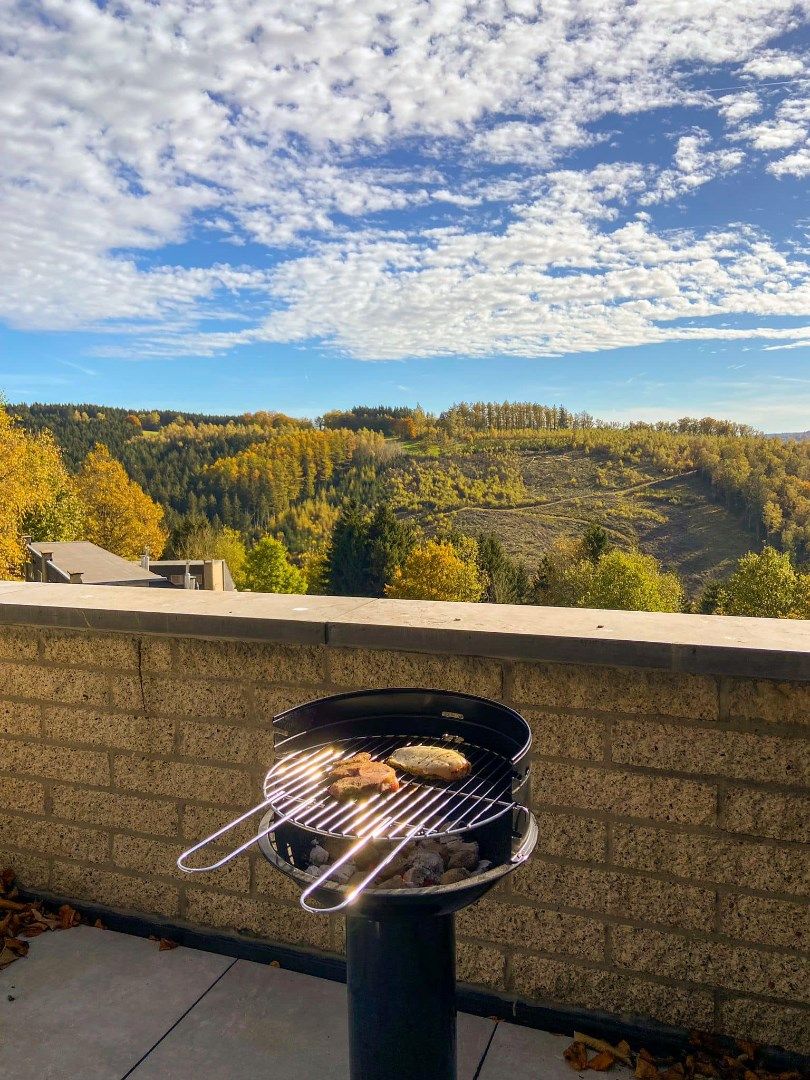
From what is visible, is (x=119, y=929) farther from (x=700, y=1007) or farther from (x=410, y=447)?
(x=410, y=447)

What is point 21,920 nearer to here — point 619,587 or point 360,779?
point 360,779

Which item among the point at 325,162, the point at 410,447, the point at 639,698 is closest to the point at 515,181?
the point at 325,162

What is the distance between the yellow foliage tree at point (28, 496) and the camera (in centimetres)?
3453

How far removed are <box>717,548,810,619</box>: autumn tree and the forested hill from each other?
27089 millimetres

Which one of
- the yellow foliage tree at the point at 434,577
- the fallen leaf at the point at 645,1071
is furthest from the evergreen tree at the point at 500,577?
the fallen leaf at the point at 645,1071

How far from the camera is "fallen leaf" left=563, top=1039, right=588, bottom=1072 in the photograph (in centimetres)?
201

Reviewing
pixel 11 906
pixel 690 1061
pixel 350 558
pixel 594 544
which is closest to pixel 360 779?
pixel 690 1061

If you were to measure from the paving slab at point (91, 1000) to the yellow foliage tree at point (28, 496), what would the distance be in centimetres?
3481

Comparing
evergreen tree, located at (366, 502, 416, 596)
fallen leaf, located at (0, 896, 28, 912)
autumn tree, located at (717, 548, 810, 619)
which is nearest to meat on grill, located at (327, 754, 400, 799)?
fallen leaf, located at (0, 896, 28, 912)

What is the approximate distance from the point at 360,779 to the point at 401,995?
1.23 ft

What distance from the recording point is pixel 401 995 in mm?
1349

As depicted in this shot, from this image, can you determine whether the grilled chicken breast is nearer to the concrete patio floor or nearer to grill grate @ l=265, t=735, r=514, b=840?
grill grate @ l=265, t=735, r=514, b=840

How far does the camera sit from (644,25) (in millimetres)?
66188

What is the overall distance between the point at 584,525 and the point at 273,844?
101751mm
